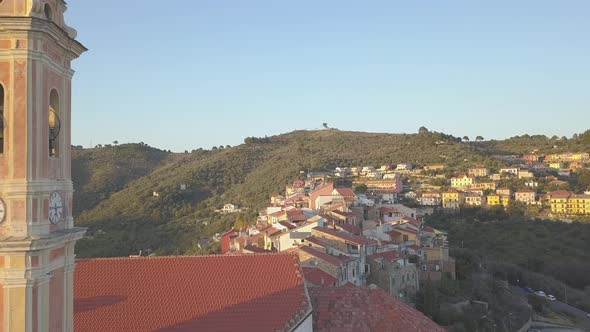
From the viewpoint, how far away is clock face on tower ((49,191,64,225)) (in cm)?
756

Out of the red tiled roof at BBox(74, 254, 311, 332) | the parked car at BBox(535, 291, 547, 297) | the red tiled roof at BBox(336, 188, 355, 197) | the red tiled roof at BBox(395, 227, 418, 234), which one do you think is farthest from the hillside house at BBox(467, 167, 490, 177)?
the red tiled roof at BBox(74, 254, 311, 332)

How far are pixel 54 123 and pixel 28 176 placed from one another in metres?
1.32

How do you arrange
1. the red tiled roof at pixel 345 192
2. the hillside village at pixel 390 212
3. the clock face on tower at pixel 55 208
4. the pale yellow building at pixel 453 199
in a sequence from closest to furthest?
the clock face on tower at pixel 55 208 → the hillside village at pixel 390 212 → the red tiled roof at pixel 345 192 → the pale yellow building at pixel 453 199

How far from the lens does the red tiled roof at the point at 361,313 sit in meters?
12.1

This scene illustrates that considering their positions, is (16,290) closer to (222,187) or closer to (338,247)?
(338,247)

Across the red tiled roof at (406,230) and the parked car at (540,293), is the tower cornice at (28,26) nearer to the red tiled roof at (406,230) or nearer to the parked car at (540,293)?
the red tiled roof at (406,230)

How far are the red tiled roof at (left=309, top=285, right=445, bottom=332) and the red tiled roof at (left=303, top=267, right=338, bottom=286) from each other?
10.4 m

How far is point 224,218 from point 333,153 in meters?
58.1

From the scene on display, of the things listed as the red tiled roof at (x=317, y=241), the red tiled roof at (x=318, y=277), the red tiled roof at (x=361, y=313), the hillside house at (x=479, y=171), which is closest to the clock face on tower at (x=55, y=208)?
the red tiled roof at (x=361, y=313)

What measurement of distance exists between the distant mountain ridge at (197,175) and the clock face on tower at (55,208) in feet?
102

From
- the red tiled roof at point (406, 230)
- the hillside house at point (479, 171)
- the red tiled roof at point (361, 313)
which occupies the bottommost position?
the red tiled roof at point (406, 230)

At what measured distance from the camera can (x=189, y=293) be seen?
11.9 metres

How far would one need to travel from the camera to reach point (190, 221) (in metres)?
58.9

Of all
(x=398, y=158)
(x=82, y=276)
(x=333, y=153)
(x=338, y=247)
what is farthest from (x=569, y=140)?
(x=82, y=276)
